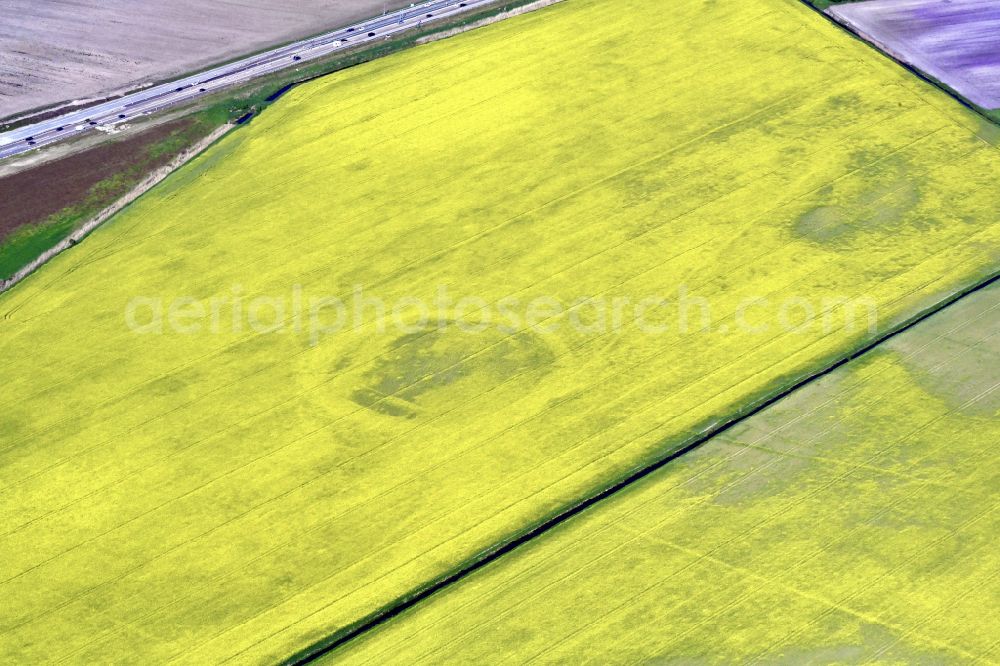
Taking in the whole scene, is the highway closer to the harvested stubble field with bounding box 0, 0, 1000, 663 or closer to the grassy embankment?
the grassy embankment

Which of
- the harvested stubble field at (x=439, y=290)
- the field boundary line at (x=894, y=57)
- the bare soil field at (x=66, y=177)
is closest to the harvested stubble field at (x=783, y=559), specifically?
the harvested stubble field at (x=439, y=290)

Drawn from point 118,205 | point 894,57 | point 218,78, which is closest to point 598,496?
point 118,205

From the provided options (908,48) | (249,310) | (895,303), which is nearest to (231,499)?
(249,310)

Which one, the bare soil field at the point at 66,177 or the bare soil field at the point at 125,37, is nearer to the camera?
the bare soil field at the point at 66,177

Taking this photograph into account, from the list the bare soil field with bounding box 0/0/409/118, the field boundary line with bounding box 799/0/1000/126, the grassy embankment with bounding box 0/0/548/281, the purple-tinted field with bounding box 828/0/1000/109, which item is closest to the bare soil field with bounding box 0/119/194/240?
the grassy embankment with bounding box 0/0/548/281

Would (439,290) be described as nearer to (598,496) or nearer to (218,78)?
(598,496)

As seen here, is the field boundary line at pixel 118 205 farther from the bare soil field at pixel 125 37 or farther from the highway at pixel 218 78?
the bare soil field at pixel 125 37
